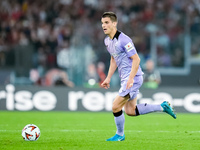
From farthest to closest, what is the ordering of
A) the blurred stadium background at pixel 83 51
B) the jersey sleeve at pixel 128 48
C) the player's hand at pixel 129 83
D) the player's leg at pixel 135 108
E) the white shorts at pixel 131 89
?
the blurred stadium background at pixel 83 51, the player's leg at pixel 135 108, the white shorts at pixel 131 89, the jersey sleeve at pixel 128 48, the player's hand at pixel 129 83

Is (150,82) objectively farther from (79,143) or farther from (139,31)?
(79,143)

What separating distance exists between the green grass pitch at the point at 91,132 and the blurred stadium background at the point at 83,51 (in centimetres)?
73

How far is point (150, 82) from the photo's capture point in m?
15.5

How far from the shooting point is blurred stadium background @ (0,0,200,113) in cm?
1447

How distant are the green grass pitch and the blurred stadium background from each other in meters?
0.73

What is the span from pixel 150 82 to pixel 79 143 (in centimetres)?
829

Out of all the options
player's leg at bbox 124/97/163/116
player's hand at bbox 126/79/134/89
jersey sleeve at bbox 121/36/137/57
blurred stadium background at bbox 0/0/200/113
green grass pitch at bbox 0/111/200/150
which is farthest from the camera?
blurred stadium background at bbox 0/0/200/113

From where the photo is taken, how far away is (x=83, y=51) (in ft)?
51.3

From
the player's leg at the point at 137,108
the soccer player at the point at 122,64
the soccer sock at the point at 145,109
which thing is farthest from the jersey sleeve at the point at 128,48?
the soccer sock at the point at 145,109

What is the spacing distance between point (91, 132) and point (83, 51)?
665 cm

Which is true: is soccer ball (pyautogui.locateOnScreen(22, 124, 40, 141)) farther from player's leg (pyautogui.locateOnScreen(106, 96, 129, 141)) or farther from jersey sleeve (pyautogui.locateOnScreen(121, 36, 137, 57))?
jersey sleeve (pyautogui.locateOnScreen(121, 36, 137, 57))

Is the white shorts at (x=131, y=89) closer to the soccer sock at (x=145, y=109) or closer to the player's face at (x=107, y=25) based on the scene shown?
the soccer sock at (x=145, y=109)

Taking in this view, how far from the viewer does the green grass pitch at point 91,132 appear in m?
7.17

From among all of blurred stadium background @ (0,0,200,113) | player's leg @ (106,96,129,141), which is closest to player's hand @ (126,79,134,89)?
player's leg @ (106,96,129,141)
